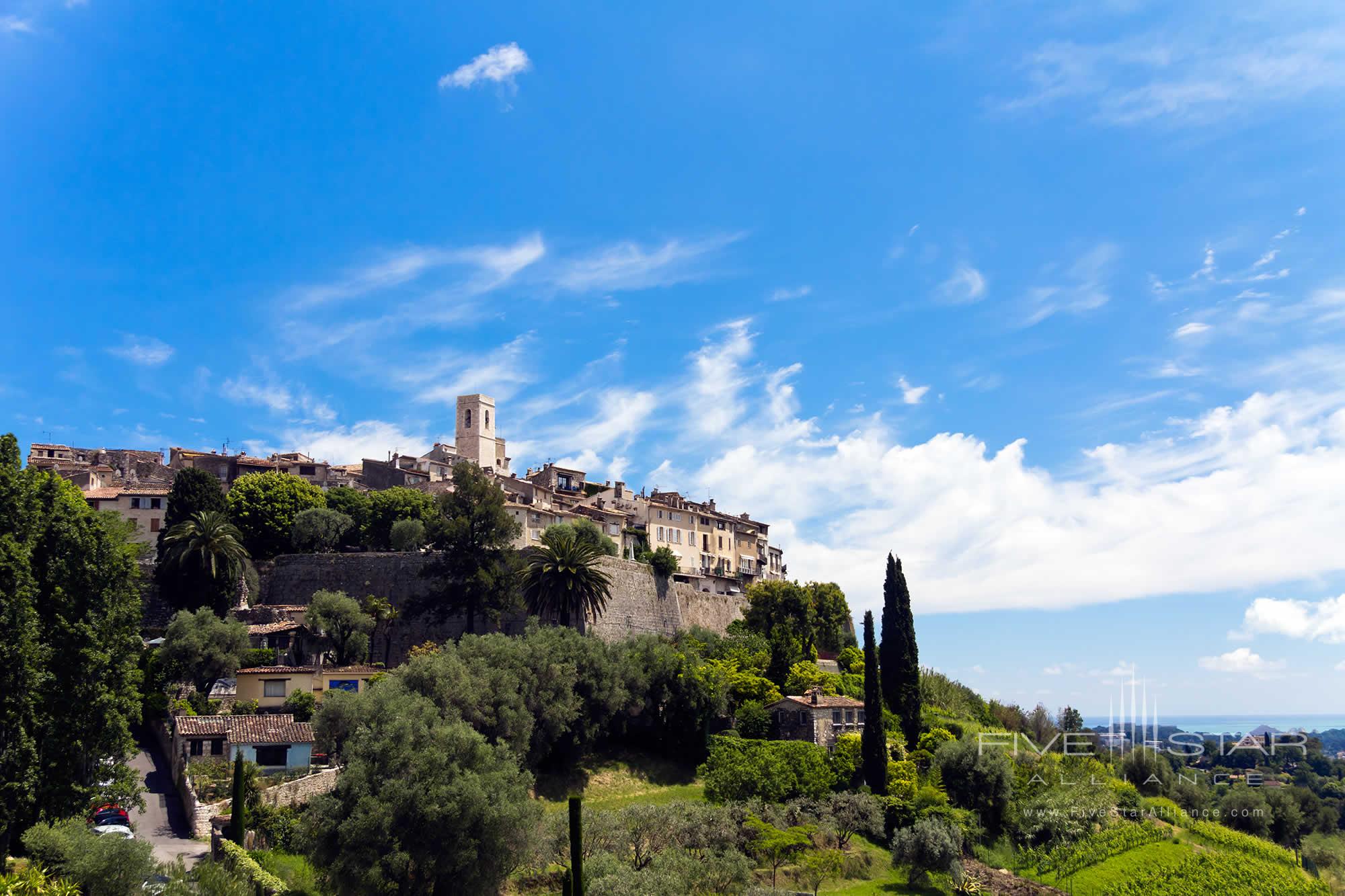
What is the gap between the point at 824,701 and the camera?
52656 mm

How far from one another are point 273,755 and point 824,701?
26.8 metres

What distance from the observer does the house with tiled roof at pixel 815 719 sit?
51219 mm

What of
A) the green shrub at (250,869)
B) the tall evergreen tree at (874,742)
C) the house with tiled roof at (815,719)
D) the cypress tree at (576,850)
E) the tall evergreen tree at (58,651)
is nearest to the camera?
the cypress tree at (576,850)

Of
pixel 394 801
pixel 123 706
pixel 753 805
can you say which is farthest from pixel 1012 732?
pixel 123 706

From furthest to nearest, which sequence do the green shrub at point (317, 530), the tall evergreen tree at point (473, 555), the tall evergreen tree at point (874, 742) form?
1. the green shrub at point (317, 530)
2. the tall evergreen tree at point (473, 555)
3. the tall evergreen tree at point (874, 742)

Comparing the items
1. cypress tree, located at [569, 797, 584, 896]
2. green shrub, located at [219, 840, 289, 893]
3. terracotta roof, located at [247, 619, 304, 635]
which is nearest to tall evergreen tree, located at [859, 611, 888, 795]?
cypress tree, located at [569, 797, 584, 896]

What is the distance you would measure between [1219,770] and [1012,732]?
53819 mm

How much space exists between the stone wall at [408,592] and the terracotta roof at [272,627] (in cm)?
497

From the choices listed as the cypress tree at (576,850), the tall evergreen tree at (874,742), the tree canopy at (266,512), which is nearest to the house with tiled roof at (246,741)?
the cypress tree at (576,850)

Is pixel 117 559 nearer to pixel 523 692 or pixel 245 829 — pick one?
pixel 245 829

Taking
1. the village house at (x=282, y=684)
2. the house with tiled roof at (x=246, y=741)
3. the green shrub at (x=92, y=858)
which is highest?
the village house at (x=282, y=684)

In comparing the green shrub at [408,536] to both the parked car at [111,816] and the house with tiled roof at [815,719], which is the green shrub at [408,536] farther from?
the parked car at [111,816]

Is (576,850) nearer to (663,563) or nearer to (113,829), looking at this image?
(113,829)

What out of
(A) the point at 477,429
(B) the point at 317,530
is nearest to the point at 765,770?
(B) the point at 317,530
